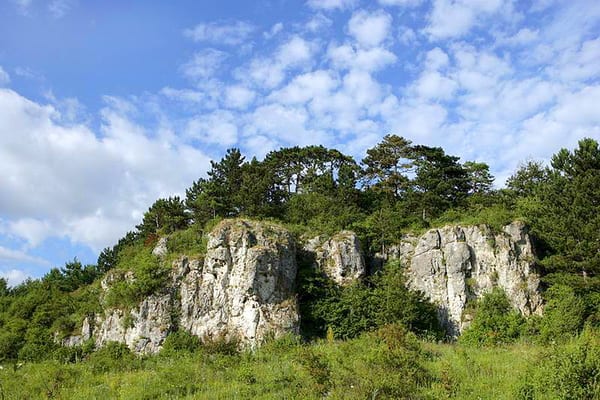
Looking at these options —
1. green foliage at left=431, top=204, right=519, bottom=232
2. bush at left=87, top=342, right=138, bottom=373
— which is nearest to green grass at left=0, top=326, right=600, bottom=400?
bush at left=87, top=342, right=138, bottom=373

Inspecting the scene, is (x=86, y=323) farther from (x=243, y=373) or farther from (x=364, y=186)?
(x=364, y=186)

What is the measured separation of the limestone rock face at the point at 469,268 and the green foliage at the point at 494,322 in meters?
0.72

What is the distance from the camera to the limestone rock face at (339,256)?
3615cm

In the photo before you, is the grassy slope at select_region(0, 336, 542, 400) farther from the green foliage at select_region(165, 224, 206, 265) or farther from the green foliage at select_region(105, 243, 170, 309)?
the green foliage at select_region(165, 224, 206, 265)

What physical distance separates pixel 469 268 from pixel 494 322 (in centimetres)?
475

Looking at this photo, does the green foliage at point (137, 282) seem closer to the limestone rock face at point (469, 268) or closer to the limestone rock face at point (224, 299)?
the limestone rock face at point (224, 299)

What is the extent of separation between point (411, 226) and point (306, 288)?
11731mm

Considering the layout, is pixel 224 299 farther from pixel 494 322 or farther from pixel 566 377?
pixel 566 377

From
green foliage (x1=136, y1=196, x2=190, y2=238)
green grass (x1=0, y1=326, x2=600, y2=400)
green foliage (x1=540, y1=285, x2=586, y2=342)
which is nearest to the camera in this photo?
green grass (x1=0, y1=326, x2=600, y2=400)

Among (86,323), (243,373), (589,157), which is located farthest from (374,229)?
(243,373)

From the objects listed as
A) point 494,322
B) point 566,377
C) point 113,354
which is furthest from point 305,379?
point 494,322

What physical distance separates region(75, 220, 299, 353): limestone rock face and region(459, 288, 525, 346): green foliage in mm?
11692

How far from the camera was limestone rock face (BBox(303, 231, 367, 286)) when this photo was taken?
36.2 m

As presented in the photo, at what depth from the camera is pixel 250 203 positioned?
4216 centimetres
